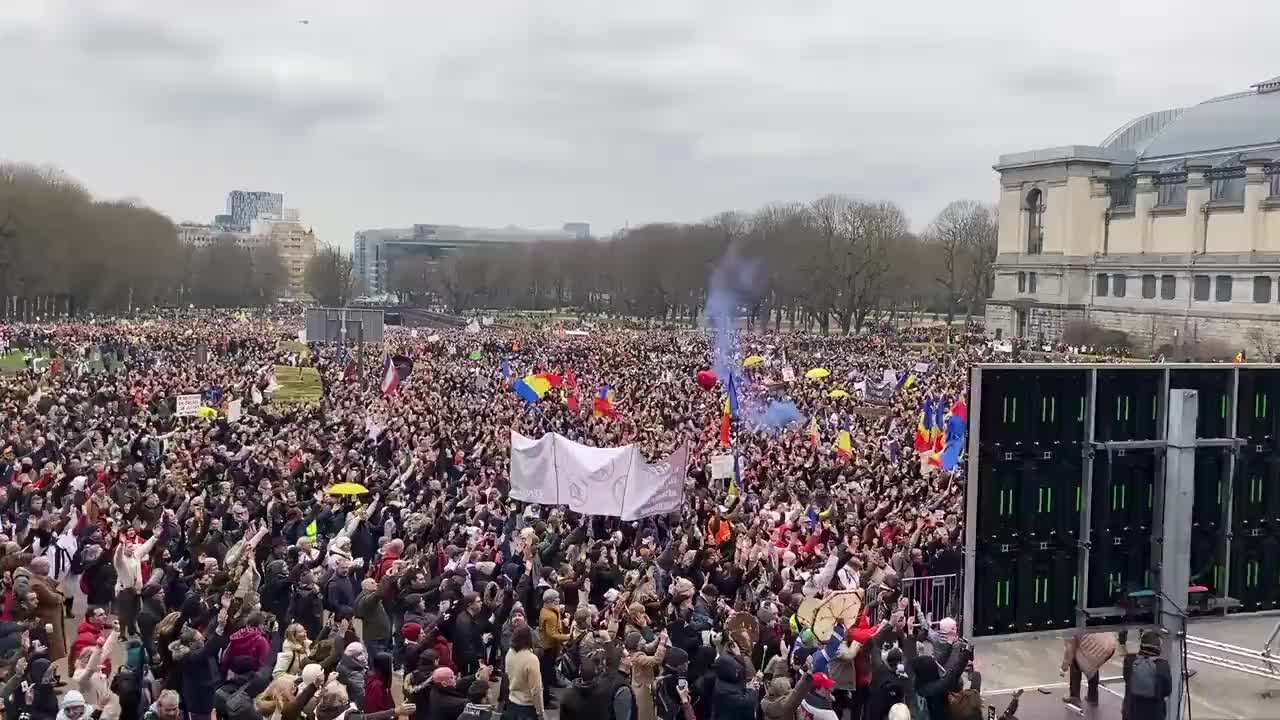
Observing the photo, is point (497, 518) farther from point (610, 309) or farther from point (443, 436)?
point (610, 309)

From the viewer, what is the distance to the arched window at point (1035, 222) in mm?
91562

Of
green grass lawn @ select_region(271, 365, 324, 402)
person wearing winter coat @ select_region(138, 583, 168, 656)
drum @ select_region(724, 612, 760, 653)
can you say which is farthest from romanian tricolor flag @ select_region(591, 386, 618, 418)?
drum @ select_region(724, 612, 760, 653)

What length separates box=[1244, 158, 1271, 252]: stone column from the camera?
73.3m

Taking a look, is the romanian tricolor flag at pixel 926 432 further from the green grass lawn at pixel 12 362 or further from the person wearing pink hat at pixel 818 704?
the green grass lawn at pixel 12 362

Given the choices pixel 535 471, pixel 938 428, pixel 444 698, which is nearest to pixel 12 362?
pixel 535 471

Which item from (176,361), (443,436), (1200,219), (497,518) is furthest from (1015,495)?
(1200,219)

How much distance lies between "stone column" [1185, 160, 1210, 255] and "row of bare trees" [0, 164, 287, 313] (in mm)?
75033

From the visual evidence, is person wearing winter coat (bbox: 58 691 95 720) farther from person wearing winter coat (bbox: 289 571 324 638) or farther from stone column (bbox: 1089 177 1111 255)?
stone column (bbox: 1089 177 1111 255)

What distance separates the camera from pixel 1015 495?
8.72 metres

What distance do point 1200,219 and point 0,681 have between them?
79.8m

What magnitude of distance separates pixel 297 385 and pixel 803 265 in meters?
51.6

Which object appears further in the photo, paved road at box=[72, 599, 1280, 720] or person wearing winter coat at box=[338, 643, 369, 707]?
paved road at box=[72, 599, 1280, 720]

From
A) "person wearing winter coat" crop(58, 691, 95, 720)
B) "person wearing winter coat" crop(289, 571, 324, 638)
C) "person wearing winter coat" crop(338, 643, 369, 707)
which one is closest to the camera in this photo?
"person wearing winter coat" crop(58, 691, 95, 720)

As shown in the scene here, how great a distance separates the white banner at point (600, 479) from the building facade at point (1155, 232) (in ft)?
192
